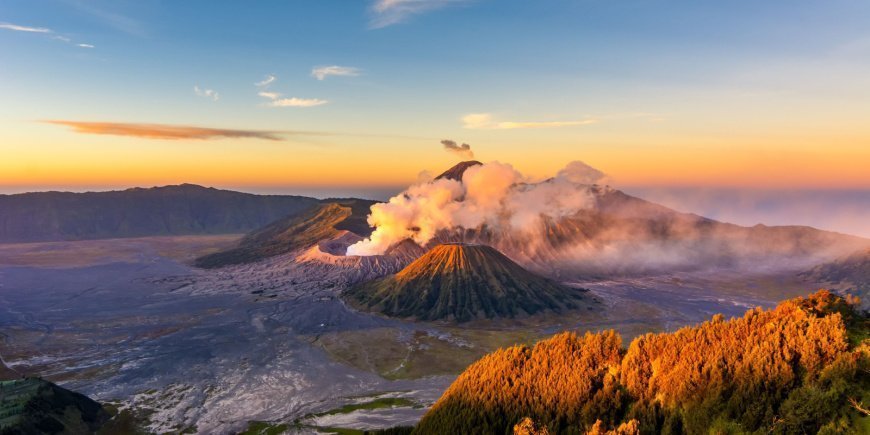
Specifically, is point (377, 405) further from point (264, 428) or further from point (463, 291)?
point (463, 291)

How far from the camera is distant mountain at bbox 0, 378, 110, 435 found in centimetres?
5306

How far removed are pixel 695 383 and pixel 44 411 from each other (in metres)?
67.0

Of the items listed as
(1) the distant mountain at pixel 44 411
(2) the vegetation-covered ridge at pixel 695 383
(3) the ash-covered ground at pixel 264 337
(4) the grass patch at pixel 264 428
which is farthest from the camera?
(3) the ash-covered ground at pixel 264 337

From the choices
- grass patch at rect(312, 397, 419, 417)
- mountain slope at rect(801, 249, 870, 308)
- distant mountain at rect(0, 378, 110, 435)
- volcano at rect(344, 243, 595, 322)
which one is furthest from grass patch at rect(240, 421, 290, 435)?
mountain slope at rect(801, 249, 870, 308)

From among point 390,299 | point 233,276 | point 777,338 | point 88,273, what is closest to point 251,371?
point 390,299

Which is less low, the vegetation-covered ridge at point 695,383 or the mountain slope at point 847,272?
the vegetation-covered ridge at point 695,383

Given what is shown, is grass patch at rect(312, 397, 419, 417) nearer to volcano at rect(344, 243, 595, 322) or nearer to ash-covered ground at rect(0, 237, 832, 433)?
ash-covered ground at rect(0, 237, 832, 433)

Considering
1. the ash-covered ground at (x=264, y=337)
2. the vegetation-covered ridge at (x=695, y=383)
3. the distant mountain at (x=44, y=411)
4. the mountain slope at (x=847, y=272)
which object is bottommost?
the ash-covered ground at (x=264, y=337)

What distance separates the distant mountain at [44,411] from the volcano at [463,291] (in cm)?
6881

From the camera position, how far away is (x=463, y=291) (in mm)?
128750

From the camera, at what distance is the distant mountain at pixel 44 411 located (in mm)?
53062

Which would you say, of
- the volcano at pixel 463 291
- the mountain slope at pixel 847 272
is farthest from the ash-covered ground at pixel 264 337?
the mountain slope at pixel 847 272

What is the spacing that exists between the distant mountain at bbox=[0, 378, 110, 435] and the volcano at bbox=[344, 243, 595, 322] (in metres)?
68.8

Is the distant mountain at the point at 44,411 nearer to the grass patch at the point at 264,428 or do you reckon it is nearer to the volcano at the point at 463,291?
the grass patch at the point at 264,428
